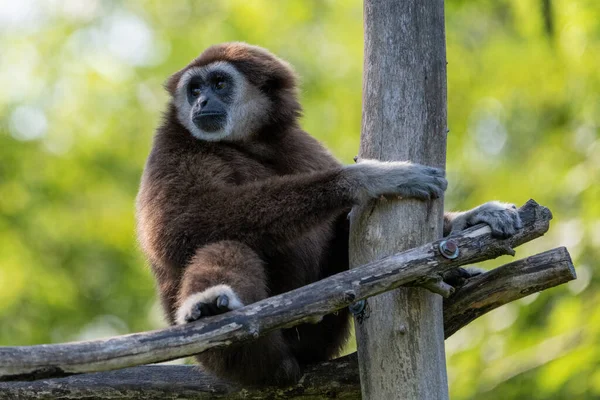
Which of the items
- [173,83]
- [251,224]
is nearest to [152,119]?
[173,83]

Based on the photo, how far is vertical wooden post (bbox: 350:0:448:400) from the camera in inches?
191

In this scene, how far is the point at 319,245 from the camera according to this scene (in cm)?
593

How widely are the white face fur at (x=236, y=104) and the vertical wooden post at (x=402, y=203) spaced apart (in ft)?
5.18

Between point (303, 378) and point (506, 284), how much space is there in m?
1.54

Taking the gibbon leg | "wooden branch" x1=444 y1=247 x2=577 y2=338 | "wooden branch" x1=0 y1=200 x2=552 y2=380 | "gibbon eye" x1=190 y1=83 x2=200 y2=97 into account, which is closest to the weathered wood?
the gibbon leg

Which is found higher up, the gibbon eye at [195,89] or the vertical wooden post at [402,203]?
the gibbon eye at [195,89]

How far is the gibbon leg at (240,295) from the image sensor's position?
16.3ft

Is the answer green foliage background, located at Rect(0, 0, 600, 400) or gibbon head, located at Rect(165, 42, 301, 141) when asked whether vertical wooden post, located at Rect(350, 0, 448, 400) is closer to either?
gibbon head, located at Rect(165, 42, 301, 141)

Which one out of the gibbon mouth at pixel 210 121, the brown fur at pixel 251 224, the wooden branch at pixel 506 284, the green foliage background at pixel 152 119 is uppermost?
the green foliage background at pixel 152 119

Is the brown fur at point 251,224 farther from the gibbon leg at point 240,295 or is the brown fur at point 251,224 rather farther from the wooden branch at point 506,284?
the wooden branch at point 506,284

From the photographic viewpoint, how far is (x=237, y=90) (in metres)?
6.95

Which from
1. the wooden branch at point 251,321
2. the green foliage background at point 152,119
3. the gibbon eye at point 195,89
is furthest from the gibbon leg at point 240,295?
the green foliage background at point 152,119

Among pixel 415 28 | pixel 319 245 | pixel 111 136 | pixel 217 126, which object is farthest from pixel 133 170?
pixel 415 28

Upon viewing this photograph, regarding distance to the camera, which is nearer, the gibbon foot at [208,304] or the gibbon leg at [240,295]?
the gibbon foot at [208,304]
